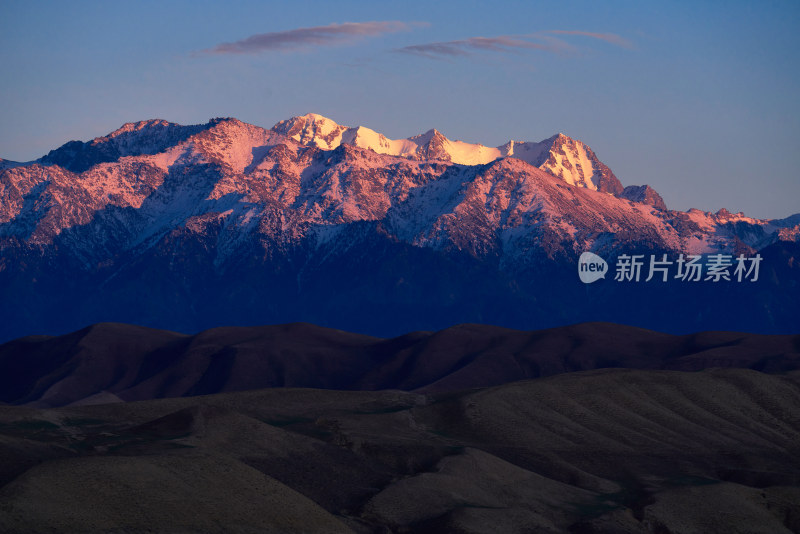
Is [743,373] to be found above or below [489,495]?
above

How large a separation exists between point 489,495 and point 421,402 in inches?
2130

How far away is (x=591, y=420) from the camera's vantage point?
6019 inches

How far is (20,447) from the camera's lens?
101 meters

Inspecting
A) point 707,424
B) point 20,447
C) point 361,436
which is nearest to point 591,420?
point 707,424

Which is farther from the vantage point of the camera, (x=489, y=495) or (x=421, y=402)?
(x=421, y=402)

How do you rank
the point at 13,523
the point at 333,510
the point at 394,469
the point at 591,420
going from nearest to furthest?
1. the point at 13,523
2. the point at 333,510
3. the point at 394,469
4. the point at 591,420

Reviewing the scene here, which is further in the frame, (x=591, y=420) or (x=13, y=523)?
(x=591, y=420)

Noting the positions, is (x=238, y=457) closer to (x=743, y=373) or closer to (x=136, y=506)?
(x=136, y=506)

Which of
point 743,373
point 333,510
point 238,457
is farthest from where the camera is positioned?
Result: point 743,373

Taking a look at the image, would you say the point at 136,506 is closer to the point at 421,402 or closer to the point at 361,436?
the point at 361,436

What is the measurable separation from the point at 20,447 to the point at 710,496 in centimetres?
6133

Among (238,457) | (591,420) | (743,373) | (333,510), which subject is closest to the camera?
(333,510)

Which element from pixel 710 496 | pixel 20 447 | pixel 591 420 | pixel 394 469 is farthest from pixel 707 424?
pixel 20 447

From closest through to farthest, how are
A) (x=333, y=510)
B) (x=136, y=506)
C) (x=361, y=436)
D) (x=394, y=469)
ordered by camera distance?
(x=136, y=506), (x=333, y=510), (x=394, y=469), (x=361, y=436)
